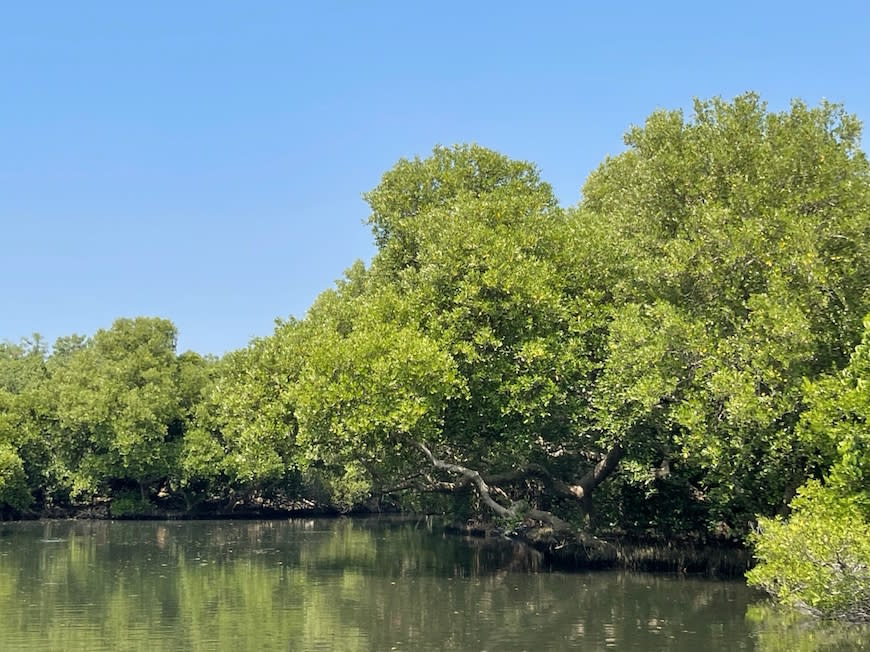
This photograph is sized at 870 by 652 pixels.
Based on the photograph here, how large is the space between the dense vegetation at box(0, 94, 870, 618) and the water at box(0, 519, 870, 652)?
111 inches

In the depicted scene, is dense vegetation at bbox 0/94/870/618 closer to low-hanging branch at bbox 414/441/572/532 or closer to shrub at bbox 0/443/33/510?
low-hanging branch at bbox 414/441/572/532

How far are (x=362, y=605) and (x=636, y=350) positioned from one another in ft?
41.4

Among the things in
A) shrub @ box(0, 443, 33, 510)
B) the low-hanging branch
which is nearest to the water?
the low-hanging branch

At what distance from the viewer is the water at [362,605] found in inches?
826

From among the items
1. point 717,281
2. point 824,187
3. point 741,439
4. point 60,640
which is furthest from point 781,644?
point 60,640

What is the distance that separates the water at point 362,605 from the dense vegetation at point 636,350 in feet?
9.22

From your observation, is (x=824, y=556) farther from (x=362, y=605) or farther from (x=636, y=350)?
(x=362, y=605)

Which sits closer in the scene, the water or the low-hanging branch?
→ the water

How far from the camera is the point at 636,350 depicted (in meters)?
27.8

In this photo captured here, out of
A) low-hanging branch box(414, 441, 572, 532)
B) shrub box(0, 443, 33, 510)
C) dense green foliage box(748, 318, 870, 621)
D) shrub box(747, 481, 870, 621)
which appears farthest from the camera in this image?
shrub box(0, 443, 33, 510)

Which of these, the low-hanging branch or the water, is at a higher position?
the low-hanging branch

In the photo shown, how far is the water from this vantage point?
20969 millimetres

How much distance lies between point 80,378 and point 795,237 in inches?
2719

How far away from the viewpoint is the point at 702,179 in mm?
30219
